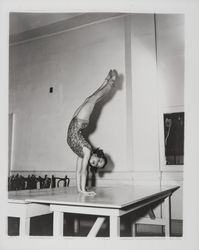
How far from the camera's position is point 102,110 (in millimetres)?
4605

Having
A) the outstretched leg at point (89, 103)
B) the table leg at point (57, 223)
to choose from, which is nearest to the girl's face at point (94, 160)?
the outstretched leg at point (89, 103)

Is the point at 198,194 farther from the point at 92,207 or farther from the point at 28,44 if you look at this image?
the point at 28,44

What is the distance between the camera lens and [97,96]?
11.8ft

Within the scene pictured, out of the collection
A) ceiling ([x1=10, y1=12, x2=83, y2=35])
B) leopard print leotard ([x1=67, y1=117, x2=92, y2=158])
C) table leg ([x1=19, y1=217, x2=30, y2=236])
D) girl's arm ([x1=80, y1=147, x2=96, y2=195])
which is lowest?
table leg ([x1=19, y1=217, x2=30, y2=236])

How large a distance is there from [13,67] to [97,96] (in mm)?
2684

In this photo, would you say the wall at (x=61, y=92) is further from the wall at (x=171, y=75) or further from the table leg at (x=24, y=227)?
the table leg at (x=24, y=227)

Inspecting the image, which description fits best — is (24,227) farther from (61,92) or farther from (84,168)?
(61,92)

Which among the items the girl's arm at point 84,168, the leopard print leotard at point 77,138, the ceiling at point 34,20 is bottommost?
the girl's arm at point 84,168

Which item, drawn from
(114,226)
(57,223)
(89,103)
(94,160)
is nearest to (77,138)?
(94,160)

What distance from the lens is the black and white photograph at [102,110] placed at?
3.88 m

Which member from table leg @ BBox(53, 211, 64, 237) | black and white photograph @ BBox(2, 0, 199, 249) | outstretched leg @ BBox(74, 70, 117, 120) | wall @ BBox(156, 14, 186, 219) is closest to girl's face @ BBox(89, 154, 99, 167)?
black and white photograph @ BBox(2, 0, 199, 249)

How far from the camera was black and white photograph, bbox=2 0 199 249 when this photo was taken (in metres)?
3.88

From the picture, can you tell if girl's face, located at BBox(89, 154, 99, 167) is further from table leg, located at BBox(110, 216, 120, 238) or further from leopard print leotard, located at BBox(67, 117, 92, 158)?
table leg, located at BBox(110, 216, 120, 238)

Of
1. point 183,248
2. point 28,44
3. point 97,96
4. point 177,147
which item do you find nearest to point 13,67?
point 28,44
